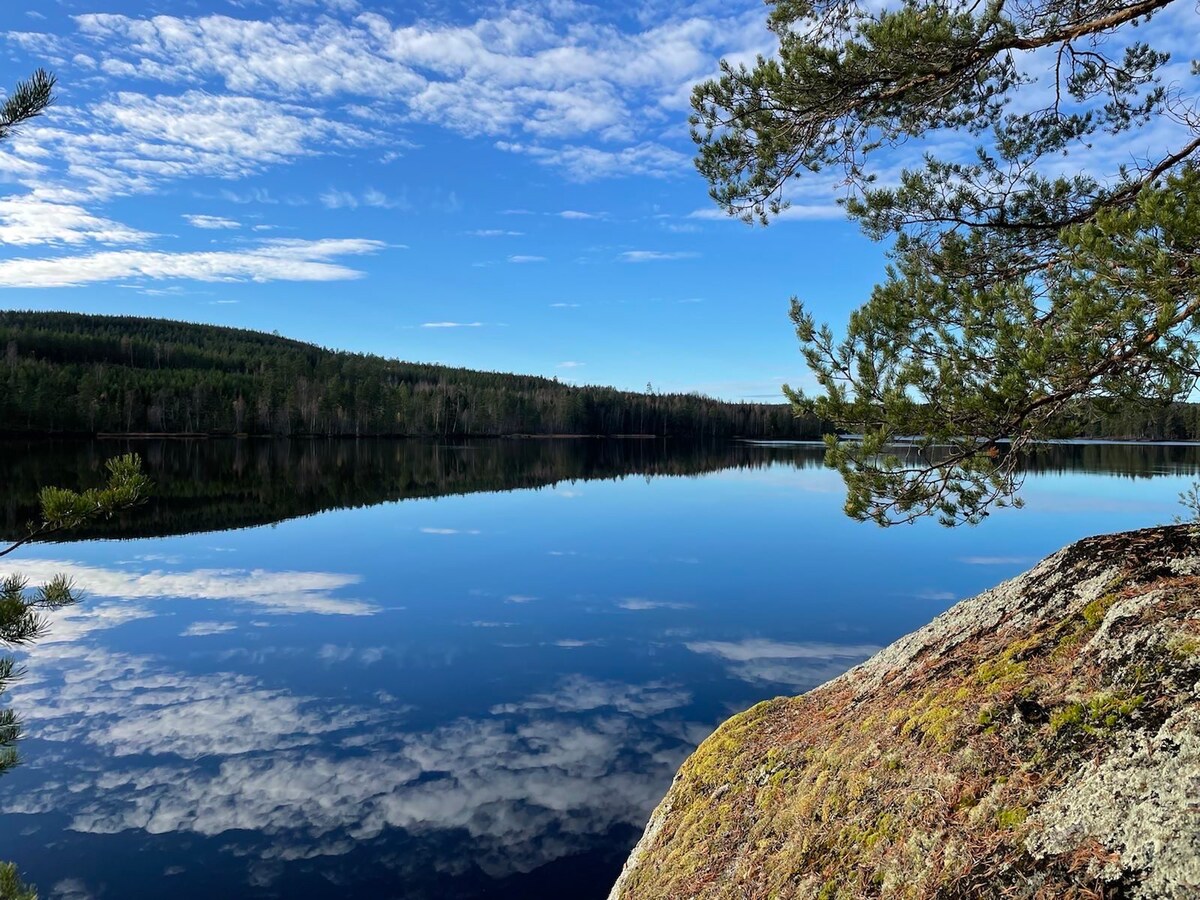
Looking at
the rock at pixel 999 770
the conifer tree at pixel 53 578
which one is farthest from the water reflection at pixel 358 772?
the conifer tree at pixel 53 578

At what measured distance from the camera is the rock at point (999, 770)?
264 centimetres

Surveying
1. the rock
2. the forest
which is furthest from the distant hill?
the rock

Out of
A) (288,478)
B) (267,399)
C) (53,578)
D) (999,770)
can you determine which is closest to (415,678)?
(53,578)

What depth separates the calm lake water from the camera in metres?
6.59

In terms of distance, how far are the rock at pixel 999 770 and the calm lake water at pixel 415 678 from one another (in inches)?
88.0

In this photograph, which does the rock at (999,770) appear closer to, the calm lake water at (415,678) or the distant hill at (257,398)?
the calm lake water at (415,678)

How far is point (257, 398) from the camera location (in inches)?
4535

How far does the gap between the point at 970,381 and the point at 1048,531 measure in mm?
21636

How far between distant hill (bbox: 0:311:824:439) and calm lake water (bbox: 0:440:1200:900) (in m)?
64.0

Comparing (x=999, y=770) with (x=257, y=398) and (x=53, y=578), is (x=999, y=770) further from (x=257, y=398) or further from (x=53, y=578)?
(x=257, y=398)

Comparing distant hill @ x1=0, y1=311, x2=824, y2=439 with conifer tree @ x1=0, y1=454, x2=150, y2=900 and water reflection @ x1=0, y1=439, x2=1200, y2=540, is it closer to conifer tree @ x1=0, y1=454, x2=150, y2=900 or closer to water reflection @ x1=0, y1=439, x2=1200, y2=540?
water reflection @ x1=0, y1=439, x2=1200, y2=540

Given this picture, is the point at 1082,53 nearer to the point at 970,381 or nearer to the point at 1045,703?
the point at 970,381

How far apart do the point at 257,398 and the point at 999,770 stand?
126716 millimetres

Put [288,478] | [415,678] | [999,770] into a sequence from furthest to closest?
[288,478] < [415,678] < [999,770]
